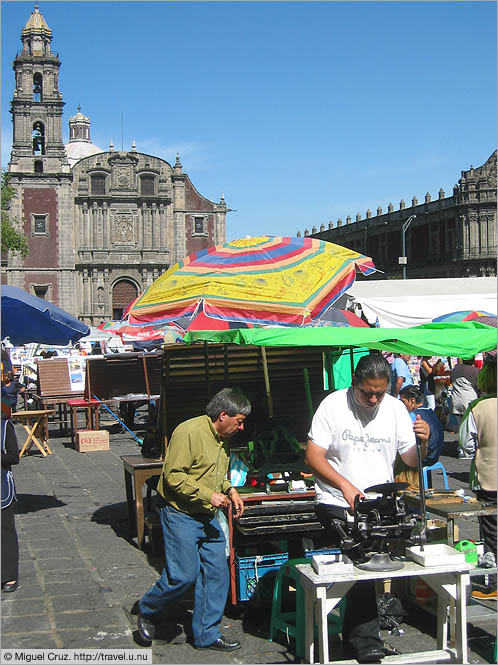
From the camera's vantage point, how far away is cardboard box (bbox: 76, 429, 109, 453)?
14.0 m

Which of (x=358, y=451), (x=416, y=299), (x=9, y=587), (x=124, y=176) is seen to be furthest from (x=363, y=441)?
(x=124, y=176)

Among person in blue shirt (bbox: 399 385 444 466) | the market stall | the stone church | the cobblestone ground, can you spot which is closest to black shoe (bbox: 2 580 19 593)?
the cobblestone ground

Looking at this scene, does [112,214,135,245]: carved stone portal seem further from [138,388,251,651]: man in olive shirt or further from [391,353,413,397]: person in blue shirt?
[138,388,251,651]: man in olive shirt

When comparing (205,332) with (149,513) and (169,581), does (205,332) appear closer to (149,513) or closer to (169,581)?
(149,513)

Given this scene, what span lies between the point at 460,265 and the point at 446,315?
42.2 meters

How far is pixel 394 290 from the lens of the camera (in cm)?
1420

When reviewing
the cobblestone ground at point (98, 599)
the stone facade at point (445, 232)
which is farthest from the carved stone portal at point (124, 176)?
the cobblestone ground at point (98, 599)

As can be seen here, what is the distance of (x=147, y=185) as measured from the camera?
2360 inches

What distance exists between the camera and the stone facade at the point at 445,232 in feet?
171

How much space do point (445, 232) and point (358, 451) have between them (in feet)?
174

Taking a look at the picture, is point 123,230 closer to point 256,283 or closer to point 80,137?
point 80,137

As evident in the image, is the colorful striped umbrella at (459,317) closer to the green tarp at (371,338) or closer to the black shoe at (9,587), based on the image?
the green tarp at (371,338)

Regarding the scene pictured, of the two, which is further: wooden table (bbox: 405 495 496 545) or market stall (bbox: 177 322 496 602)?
market stall (bbox: 177 322 496 602)

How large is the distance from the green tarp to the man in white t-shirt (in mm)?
1759
